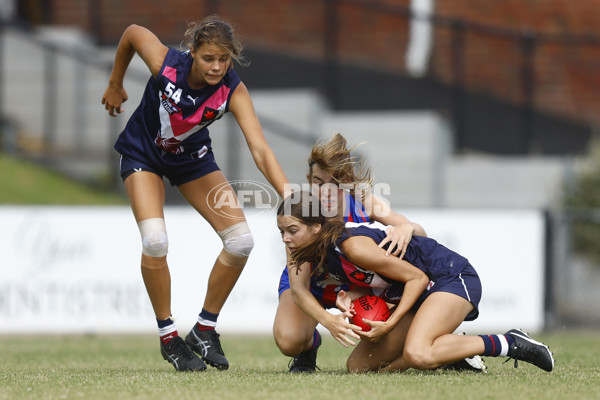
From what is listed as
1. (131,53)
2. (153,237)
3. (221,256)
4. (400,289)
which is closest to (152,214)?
(153,237)

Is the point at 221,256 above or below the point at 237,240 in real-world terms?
below

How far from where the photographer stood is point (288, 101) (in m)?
13.9

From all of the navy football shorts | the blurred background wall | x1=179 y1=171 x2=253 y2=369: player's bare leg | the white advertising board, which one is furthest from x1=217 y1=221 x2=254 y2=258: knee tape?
the blurred background wall

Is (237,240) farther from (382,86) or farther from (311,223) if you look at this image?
(382,86)

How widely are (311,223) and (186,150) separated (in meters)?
1.00

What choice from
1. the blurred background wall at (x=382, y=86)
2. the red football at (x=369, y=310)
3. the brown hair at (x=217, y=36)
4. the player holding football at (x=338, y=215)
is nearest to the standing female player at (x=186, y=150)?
the brown hair at (x=217, y=36)

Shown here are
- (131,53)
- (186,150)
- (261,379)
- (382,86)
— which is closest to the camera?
(261,379)

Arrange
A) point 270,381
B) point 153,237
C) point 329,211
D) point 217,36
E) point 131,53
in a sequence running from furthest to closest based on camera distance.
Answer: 1. point 131,53
2. point 153,237
3. point 329,211
4. point 217,36
5. point 270,381

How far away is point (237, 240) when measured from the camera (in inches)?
211

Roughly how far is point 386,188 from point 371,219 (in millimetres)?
6653

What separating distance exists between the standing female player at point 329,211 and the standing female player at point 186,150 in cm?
40

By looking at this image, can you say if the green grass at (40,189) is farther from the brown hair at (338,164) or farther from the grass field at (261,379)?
the brown hair at (338,164)

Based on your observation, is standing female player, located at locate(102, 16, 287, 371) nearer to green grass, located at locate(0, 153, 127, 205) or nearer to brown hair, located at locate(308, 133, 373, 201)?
brown hair, located at locate(308, 133, 373, 201)

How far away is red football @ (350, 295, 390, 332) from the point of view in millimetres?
4887
